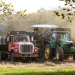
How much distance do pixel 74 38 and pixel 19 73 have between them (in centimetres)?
2108

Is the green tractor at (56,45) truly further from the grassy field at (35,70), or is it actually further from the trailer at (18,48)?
the grassy field at (35,70)

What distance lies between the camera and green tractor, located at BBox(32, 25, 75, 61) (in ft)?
74.9

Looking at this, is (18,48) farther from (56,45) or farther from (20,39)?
(56,45)

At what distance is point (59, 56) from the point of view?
72.6 ft

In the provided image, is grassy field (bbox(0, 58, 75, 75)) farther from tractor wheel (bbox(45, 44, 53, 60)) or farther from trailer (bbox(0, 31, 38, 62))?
tractor wheel (bbox(45, 44, 53, 60))

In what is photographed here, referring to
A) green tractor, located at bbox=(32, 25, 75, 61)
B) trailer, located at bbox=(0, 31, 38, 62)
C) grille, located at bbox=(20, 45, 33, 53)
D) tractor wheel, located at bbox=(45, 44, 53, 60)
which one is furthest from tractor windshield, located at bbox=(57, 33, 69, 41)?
grille, located at bbox=(20, 45, 33, 53)

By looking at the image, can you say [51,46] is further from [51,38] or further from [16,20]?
[16,20]

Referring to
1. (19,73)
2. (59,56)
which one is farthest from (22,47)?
(19,73)

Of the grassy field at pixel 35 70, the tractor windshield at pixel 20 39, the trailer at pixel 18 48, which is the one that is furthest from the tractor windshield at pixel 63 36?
the grassy field at pixel 35 70

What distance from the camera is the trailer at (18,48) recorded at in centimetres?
2147

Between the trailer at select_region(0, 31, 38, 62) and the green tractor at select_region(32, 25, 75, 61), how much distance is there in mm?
2094

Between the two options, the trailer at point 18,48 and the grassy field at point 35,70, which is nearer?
the grassy field at point 35,70

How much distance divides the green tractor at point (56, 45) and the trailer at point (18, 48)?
2094mm

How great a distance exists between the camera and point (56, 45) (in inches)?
929
